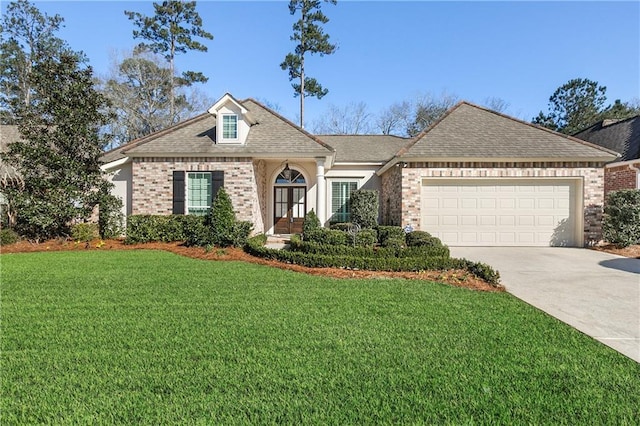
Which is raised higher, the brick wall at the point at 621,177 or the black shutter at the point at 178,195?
the brick wall at the point at 621,177

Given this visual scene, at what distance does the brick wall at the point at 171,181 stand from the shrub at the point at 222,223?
6.21 ft

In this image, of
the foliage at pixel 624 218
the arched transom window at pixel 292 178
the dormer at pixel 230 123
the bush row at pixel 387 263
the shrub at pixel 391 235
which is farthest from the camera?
the arched transom window at pixel 292 178

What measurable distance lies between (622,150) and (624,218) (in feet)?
19.5

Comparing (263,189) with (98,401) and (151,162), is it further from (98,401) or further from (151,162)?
(98,401)

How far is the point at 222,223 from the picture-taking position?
1016 centimetres

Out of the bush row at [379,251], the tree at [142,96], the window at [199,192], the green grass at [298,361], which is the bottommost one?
the green grass at [298,361]

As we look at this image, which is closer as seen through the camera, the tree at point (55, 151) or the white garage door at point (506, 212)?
the tree at point (55, 151)

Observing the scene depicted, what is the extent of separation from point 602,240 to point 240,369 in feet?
45.4

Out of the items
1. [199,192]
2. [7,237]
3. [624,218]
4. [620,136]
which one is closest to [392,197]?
[624,218]

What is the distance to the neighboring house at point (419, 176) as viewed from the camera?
1109 cm

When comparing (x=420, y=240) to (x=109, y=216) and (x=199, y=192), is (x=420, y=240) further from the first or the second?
(x=109, y=216)

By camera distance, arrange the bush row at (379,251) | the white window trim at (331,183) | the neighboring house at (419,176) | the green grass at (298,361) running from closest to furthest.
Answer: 1. the green grass at (298,361)
2. the bush row at (379,251)
3. the neighboring house at (419,176)
4. the white window trim at (331,183)

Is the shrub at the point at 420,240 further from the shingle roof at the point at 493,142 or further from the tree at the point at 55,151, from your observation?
the tree at the point at 55,151

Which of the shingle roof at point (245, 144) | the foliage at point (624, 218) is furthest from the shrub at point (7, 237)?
the foliage at point (624, 218)
